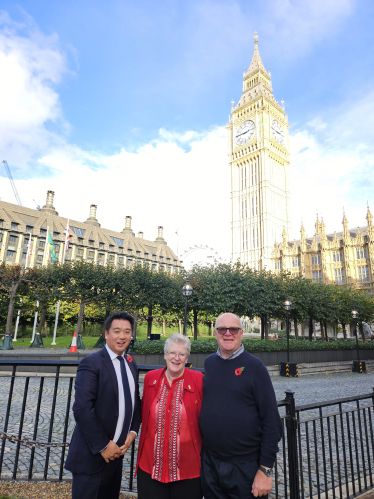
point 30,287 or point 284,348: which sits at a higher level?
point 30,287

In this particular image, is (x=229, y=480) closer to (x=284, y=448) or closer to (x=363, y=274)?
(x=284, y=448)

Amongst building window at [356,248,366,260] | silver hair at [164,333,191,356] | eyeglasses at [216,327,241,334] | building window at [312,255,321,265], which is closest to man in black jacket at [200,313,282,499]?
eyeglasses at [216,327,241,334]

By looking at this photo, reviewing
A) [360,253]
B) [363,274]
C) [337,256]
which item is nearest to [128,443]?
[363,274]

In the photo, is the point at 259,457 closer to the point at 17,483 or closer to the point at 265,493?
the point at 265,493

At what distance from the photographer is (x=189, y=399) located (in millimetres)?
2857

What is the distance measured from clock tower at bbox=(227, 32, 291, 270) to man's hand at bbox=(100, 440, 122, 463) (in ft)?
258

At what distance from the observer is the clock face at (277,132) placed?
291 feet

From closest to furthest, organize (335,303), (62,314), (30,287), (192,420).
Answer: (192,420), (30,287), (335,303), (62,314)

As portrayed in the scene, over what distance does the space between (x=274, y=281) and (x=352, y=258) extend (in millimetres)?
43348

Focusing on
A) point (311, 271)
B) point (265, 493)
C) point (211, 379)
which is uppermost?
point (311, 271)

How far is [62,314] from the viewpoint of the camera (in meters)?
43.8

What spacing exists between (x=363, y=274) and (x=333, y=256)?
7572 mm

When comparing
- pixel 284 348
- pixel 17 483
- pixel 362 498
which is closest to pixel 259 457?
pixel 362 498

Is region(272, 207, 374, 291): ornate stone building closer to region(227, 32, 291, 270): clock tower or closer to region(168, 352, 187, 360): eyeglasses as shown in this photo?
region(227, 32, 291, 270): clock tower
